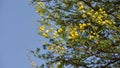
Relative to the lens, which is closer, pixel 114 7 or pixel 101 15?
pixel 101 15

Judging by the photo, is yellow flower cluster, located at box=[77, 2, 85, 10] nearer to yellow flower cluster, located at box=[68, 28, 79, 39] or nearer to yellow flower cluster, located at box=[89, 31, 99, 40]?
yellow flower cluster, located at box=[89, 31, 99, 40]

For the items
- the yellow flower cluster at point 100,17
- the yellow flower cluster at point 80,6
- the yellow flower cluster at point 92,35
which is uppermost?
the yellow flower cluster at point 80,6

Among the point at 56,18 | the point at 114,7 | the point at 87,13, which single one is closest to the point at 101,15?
the point at 87,13

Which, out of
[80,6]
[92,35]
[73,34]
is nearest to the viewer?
[73,34]

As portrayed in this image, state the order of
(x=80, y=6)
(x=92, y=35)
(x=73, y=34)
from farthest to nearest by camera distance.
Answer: (x=80, y=6) < (x=92, y=35) < (x=73, y=34)

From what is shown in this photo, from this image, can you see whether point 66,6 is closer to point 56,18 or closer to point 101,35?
point 56,18

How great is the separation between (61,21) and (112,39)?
1.60 m

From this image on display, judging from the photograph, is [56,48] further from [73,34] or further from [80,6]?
[80,6]

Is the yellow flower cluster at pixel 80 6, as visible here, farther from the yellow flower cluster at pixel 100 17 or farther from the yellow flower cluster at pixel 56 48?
the yellow flower cluster at pixel 56 48

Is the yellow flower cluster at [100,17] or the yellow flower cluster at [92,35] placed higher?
the yellow flower cluster at [100,17]

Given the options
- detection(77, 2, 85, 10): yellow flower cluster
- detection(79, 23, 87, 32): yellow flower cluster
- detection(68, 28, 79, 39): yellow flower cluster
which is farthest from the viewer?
detection(77, 2, 85, 10): yellow flower cluster

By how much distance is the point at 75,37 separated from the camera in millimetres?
7047

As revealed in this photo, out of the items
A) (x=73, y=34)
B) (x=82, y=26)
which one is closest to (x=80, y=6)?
(x=82, y=26)

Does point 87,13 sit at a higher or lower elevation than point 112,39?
higher
